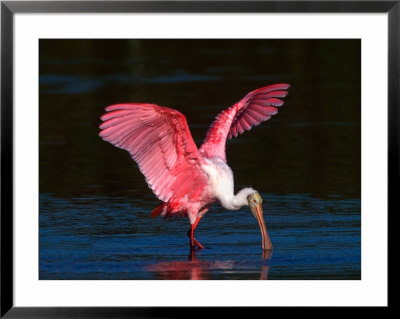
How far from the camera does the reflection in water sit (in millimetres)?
8023

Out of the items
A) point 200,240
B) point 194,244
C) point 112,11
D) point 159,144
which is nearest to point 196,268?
point 194,244

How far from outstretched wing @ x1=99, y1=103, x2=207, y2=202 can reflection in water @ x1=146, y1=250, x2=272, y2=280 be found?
74cm

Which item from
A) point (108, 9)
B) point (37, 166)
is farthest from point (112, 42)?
point (37, 166)

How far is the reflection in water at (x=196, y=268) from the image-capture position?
8.02 meters

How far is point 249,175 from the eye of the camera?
9.91 metres

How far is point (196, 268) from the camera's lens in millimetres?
8203

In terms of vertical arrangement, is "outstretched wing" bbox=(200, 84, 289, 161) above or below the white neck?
above

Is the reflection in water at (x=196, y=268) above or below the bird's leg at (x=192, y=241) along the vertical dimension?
below

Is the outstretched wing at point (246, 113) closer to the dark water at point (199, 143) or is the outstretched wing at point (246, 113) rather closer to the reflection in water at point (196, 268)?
the dark water at point (199, 143)

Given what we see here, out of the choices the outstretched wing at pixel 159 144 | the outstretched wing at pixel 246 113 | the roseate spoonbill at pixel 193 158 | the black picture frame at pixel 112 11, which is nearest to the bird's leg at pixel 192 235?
the roseate spoonbill at pixel 193 158

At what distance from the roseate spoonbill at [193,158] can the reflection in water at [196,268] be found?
35 cm

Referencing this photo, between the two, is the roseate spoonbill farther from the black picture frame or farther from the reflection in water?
the black picture frame

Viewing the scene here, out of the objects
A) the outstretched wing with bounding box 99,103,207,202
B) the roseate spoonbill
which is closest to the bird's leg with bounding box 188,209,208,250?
the roseate spoonbill

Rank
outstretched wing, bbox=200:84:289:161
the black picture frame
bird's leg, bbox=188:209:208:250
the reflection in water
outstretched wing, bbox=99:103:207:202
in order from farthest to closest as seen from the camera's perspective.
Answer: outstretched wing, bbox=200:84:289:161 < bird's leg, bbox=188:209:208:250 < outstretched wing, bbox=99:103:207:202 < the reflection in water < the black picture frame
